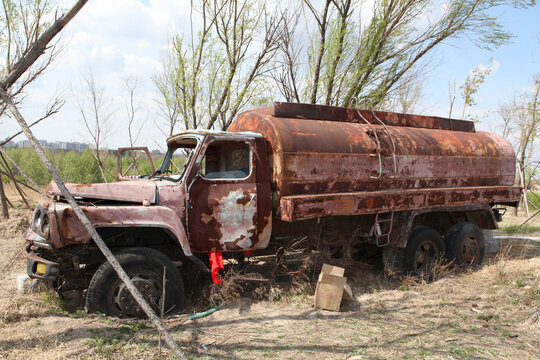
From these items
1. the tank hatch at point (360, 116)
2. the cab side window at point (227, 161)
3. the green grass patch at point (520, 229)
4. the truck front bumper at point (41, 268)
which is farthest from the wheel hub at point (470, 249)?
the truck front bumper at point (41, 268)

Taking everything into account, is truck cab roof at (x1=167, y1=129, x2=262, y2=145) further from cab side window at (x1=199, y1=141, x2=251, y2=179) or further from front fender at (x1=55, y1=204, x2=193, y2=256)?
front fender at (x1=55, y1=204, x2=193, y2=256)

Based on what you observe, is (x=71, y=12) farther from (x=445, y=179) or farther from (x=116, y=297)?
(x=445, y=179)

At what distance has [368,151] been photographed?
5832mm

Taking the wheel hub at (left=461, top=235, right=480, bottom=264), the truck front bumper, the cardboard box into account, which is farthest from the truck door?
the wheel hub at (left=461, top=235, right=480, bottom=264)

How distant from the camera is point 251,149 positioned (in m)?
4.96

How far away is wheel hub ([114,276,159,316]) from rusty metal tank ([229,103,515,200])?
1924mm

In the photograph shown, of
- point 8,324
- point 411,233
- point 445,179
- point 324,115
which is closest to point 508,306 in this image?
point 411,233

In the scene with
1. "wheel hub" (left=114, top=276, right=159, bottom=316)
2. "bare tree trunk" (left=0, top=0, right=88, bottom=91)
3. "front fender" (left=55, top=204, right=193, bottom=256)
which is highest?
"bare tree trunk" (left=0, top=0, right=88, bottom=91)

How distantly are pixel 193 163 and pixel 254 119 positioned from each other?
4.52ft

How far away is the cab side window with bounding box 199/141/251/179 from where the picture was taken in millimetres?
4922

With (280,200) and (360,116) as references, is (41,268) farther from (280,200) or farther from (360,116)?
(360,116)

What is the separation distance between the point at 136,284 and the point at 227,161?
2.11 meters

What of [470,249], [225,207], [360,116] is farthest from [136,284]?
[470,249]

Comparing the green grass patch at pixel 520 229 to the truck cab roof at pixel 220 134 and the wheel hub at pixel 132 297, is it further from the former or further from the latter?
the wheel hub at pixel 132 297
